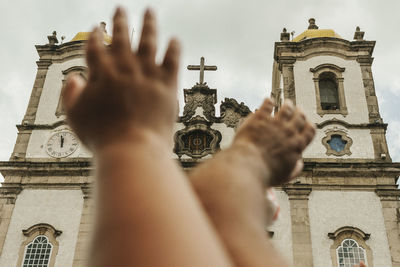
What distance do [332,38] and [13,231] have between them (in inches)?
519

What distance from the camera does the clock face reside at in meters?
15.2

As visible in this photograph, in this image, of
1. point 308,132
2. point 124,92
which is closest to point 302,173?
point 308,132

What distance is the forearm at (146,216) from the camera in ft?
3.09

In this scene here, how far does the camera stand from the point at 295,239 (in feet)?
42.1

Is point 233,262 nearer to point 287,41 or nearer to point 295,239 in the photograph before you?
point 295,239

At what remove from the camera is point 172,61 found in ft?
4.33

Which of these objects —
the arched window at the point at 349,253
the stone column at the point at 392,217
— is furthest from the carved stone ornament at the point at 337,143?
the arched window at the point at 349,253

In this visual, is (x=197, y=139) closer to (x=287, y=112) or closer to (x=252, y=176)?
(x=287, y=112)

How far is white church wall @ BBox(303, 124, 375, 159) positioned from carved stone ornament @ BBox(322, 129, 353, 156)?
99mm

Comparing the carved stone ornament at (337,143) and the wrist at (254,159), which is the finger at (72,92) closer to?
the wrist at (254,159)

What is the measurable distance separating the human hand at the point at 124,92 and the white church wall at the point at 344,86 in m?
14.9

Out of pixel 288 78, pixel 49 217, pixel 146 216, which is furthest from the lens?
pixel 288 78

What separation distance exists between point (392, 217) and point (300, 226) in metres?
2.68

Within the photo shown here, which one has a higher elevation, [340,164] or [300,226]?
[340,164]
